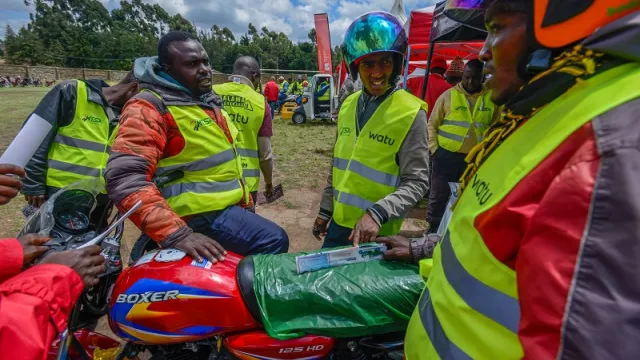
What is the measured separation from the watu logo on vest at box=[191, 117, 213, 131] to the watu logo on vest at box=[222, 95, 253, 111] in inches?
70.5

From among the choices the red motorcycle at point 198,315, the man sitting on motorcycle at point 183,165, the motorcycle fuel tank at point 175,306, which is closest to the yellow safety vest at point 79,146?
the man sitting on motorcycle at point 183,165

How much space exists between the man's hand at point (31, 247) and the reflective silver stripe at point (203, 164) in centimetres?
64

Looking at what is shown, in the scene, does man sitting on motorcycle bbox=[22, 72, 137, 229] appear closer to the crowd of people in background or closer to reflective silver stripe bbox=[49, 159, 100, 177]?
reflective silver stripe bbox=[49, 159, 100, 177]

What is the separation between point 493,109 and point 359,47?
2484 millimetres

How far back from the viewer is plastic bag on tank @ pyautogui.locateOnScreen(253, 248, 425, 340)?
4.78 feet

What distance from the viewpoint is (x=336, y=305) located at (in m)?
1.46

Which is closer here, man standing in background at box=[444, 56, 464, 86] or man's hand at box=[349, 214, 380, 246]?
man's hand at box=[349, 214, 380, 246]

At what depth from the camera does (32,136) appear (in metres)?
2.57

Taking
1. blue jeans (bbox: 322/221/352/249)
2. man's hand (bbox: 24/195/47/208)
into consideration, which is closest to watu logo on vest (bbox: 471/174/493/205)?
blue jeans (bbox: 322/221/352/249)

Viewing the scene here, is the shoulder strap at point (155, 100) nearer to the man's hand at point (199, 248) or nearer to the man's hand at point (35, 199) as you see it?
the man's hand at point (199, 248)

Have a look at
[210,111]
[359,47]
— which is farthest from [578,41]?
[210,111]

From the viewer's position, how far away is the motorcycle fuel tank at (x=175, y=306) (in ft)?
4.74

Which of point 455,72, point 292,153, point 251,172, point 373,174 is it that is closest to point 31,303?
point 373,174

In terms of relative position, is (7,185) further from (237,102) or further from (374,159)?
(237,102)
